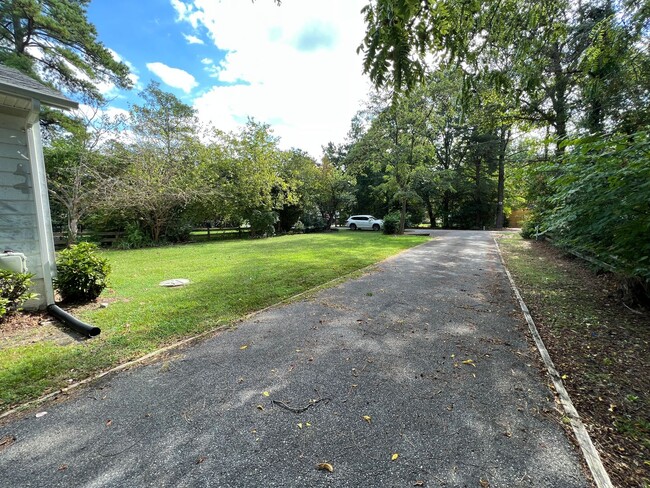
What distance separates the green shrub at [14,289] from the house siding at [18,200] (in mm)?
384

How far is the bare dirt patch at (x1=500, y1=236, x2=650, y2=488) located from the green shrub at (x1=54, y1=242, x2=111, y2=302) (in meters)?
6.69

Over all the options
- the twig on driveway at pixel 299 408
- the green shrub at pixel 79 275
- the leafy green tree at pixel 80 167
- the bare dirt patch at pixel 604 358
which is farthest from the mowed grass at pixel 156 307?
the leafy green tree at pixel 80 167

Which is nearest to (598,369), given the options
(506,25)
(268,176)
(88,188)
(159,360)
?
(506,25)

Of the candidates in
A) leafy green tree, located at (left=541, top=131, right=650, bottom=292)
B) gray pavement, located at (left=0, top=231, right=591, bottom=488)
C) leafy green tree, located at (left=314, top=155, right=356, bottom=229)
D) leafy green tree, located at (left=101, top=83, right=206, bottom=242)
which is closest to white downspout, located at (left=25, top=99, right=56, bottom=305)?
gray pavement, located at (left=0, top=231, right=591, bottom=488)

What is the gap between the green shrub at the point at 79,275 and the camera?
468cm

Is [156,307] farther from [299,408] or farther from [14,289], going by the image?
[299,408]

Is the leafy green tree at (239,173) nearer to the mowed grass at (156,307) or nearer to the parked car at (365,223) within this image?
the mowed grass at (156,307)

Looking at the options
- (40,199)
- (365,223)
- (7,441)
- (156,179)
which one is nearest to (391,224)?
(365,223)

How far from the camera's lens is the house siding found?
13.9 ft

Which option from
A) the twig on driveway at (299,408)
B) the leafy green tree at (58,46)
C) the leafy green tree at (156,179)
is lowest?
the twig on driveway at (299,408)

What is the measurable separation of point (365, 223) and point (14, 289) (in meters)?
23.8

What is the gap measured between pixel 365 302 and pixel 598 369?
2974 millimetres

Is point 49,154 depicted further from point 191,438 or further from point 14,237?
point 191,438

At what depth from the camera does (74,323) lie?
3807 mm
